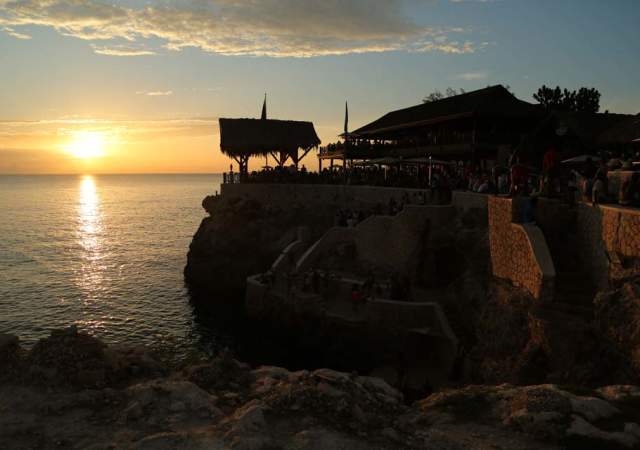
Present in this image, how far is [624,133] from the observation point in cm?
2002

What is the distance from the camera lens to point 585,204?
13258mm

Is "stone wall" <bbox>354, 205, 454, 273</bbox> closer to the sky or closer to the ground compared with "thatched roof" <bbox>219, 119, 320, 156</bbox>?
closer to the ground

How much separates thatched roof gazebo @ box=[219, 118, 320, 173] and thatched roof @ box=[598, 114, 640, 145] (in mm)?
25257

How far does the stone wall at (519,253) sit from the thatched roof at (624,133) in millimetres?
7623

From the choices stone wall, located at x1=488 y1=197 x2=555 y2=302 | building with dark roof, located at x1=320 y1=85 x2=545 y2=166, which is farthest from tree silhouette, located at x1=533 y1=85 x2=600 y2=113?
stone wall, located at x1=488 y1=197 x2=555 y2=302

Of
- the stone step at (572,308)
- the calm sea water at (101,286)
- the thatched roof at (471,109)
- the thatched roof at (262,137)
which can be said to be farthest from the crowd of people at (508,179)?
the calm sea water at (101,286)

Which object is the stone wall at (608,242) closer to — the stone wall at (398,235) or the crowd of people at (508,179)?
the crowd of people at (508,179)

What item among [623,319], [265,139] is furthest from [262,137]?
[623,319]

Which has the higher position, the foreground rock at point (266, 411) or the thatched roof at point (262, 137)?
the thatched roof at point (262, 137)

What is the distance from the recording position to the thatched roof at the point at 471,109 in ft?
90.9

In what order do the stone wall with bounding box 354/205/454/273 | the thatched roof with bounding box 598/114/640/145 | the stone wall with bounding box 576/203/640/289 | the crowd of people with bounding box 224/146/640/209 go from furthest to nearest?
the stone wall with bounding box 354/205/454/273 → the thatched roof with bounding box 598/114/640/145 → the crowd of people with bounding box 224/146/640/209 → the stone wall with bounding box 576/203/640/289

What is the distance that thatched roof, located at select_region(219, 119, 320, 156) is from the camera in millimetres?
38906

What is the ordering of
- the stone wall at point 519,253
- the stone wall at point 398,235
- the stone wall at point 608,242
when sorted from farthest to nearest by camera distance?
the stone wall at point 398,235, the stone wall at point 519,253, the stone wall at point 608,242

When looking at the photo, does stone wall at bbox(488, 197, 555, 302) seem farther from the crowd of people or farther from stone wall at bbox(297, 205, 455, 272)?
stone wall at bbox(297, 205, 455, 272)
